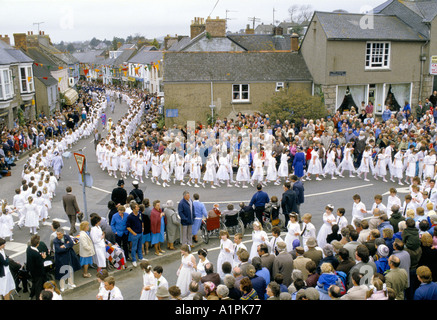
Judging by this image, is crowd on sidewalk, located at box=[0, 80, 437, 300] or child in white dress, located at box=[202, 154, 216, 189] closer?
crowd on sidewalk, located at box=[0, 80, 437, 300]

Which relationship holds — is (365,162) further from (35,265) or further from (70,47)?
(70,47)

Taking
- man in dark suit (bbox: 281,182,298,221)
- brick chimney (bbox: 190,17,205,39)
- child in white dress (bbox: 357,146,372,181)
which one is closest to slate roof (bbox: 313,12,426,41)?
child in white dress (bbox: 357,146,372,181)

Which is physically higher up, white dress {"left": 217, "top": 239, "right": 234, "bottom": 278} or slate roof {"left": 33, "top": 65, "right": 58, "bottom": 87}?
slate roof {"left": 33, "top": 65, "right": 58, "bottom": 87}

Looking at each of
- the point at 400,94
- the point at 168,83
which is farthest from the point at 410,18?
the point at 168,83

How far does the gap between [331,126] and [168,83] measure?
1214 centimetres

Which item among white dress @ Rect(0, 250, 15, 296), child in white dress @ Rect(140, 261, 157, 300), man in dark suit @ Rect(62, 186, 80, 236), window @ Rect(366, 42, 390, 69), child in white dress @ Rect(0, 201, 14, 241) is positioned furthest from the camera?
window @ Rect(366, 42, 390, 69)

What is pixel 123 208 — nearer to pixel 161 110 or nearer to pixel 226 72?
pixel 226 72

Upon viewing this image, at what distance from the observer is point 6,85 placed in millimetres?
29203

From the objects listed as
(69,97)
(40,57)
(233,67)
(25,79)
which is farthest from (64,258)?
(69,97)

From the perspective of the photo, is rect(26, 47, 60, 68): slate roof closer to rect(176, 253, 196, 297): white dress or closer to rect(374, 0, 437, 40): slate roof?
rect(374, 0, 437, 40): slate roof

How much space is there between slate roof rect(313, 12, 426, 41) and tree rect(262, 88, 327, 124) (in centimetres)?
522

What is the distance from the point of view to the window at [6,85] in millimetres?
28516

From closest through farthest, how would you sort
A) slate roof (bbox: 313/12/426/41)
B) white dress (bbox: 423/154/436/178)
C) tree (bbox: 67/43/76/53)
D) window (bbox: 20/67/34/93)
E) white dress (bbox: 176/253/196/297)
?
white dress (bbox: 176/253/196/297) → white dress (bbox: 423/154/436/178) → slate roof (bbox: 313/12/426/41) → window (bbox: 20/67/34/93) → tree (bbox: 67/43/76/53)

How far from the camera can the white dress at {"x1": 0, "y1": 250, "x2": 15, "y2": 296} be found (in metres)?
8.95
